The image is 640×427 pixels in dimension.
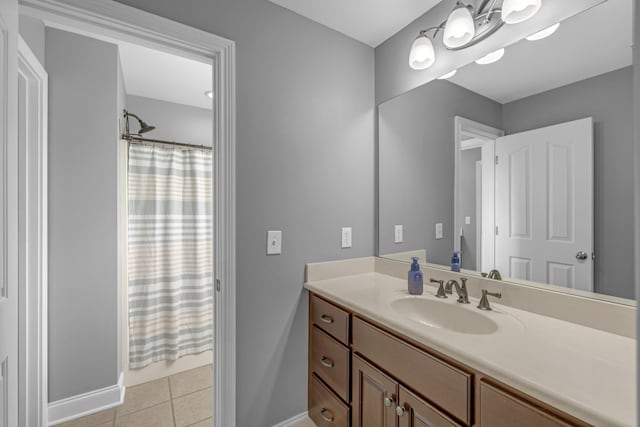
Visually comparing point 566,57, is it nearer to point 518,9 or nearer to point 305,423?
point 518,9

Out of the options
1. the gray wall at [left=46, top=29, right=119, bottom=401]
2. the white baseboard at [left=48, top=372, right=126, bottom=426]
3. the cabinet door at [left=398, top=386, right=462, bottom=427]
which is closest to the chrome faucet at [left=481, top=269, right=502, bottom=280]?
the cabinet door at [left=398, top=386, right=462, bottom=427]

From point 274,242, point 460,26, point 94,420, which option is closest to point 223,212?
point 274,242

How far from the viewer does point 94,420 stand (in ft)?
5.56

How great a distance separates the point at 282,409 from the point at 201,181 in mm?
1797

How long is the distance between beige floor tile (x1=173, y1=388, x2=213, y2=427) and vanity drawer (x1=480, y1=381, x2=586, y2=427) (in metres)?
1.71

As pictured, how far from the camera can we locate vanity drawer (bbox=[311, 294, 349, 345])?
4.18 ft

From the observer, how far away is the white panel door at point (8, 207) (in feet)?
2.72

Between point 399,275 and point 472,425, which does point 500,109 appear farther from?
point 472,425

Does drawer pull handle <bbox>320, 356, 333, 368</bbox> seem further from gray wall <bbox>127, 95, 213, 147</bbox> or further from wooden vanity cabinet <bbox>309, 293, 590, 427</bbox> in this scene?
gray wall <bbox>127, 95, 213, 147</bbox>

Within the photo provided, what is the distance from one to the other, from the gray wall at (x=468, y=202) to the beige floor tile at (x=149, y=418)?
1.97 meters

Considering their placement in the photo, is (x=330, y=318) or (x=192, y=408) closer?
(x=330, y=318)

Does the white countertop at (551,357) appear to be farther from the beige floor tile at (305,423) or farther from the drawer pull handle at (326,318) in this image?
the beige floor tile at (305,423)

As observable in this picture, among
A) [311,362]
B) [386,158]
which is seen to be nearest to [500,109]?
[386,158]

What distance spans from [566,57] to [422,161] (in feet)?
2.45
